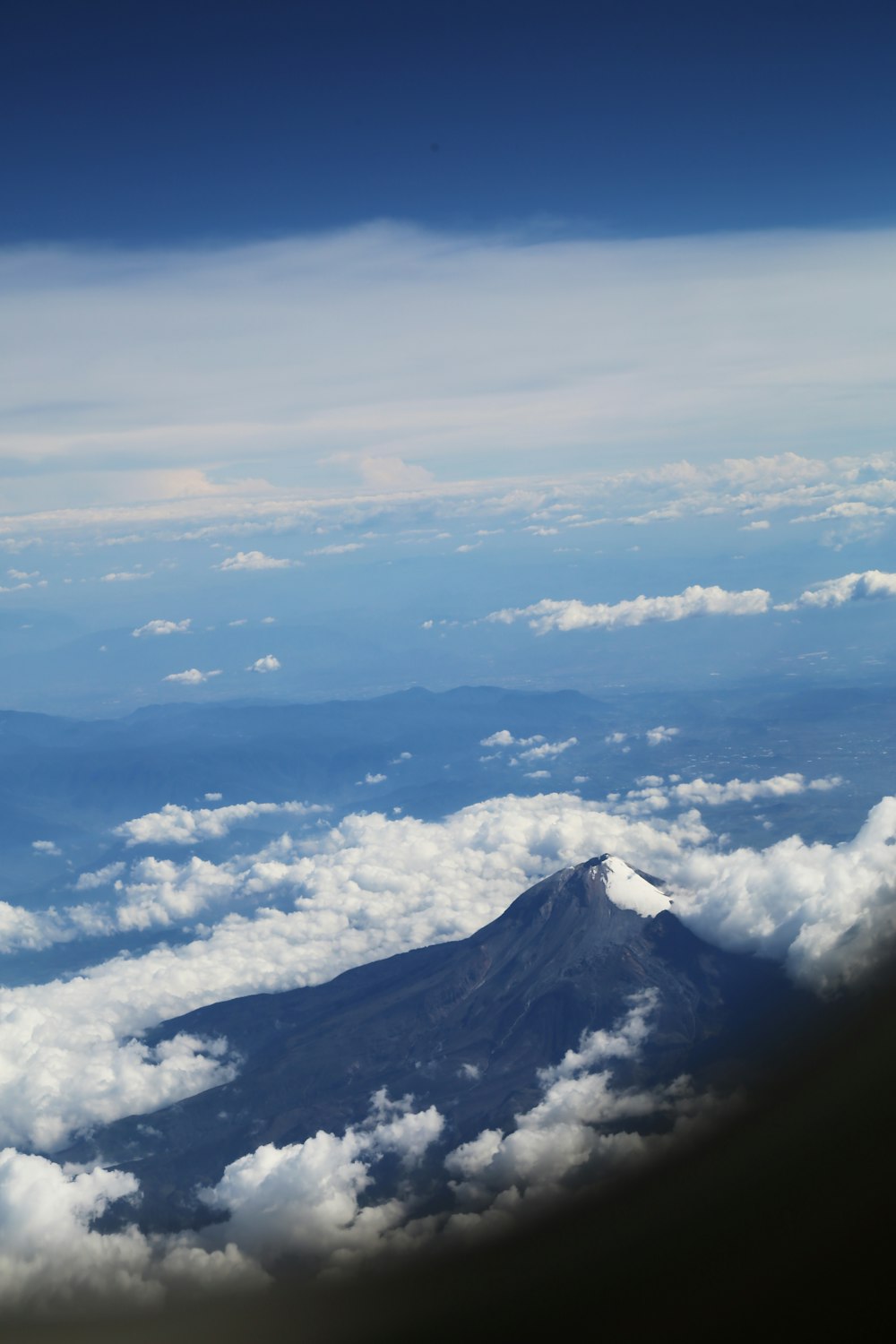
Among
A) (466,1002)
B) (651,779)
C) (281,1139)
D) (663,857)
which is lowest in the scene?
(281,1139)

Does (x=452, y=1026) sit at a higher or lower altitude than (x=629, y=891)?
lower

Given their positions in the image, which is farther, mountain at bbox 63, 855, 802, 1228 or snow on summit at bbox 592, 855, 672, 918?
snow on summit at bbox 592, 855, 672, 918

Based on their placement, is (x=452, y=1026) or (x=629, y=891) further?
(x=629, y=891)

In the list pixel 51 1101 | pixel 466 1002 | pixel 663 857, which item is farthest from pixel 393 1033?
pixel 663 857

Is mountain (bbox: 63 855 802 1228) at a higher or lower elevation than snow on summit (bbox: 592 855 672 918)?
lower

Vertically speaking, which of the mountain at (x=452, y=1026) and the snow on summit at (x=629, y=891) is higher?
the snow on summit at (x=629, y=891)

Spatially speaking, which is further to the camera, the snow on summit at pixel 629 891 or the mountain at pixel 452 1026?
the snow on summit at pixel 629 891

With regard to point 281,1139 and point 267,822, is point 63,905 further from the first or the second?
point 281,1139

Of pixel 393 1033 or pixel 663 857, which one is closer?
pixel 393 1033
